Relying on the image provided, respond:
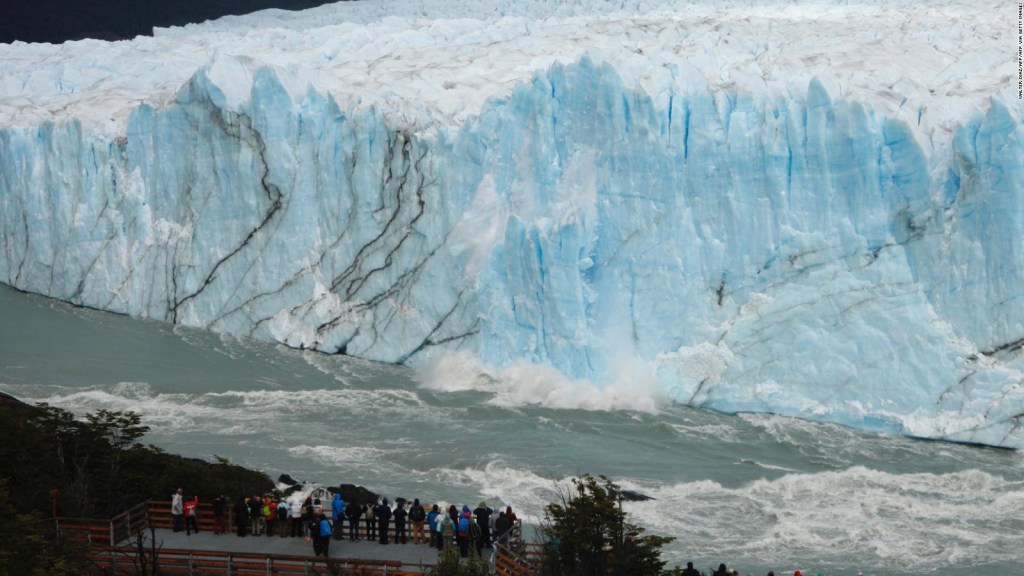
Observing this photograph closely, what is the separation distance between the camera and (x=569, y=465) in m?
18.3

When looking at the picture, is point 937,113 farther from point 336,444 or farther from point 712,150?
point 336,444

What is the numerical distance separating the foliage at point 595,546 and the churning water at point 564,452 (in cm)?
398

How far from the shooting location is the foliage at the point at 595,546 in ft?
36.8

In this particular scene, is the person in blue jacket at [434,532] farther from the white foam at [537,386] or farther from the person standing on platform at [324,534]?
the white foam at [537,386]

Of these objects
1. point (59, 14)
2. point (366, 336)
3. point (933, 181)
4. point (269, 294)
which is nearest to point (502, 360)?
point (366, 336)

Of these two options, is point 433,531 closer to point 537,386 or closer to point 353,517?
point 353,517

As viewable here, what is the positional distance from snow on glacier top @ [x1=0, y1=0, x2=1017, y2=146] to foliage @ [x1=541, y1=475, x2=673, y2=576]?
11812 millimetres

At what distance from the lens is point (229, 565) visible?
1149 cm

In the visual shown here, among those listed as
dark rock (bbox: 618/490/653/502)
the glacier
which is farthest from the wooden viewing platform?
the glacier

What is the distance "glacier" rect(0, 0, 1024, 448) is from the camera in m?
20.1

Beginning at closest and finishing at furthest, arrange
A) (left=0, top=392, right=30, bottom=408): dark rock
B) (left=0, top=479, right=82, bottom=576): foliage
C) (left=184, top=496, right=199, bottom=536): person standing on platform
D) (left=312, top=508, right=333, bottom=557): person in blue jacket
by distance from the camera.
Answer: (left=0, top=479, right=82, bottom=576): foliage < (left=312, top=508, right=333, bottom=557): person in blue jacket < (left=184, top=496, right=199, bottom=536): person standing on platform < (left=0, top=392, right=30, bottom=408): dark rock

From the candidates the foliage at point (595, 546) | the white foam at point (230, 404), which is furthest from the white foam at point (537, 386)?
the foliage at point (595, 546)

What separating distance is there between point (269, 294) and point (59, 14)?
66.9ft

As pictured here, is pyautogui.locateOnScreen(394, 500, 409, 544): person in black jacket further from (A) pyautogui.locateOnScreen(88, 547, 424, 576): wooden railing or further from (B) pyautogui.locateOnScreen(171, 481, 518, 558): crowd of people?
(A) pyautogui.locateOnScreen(88, 547, 424, 576): wooden railing
